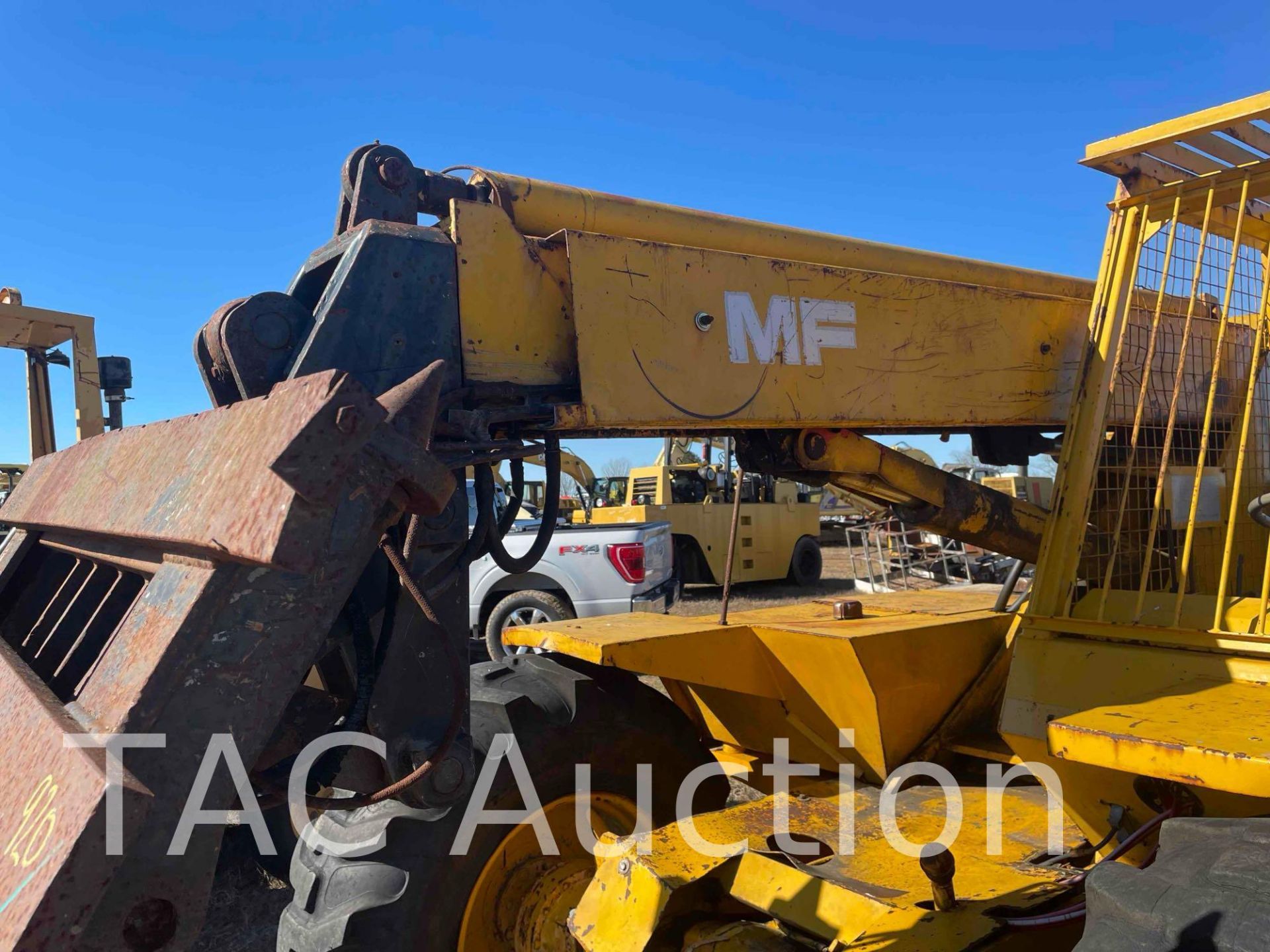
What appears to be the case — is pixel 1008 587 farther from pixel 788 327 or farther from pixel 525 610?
pixel 525 610

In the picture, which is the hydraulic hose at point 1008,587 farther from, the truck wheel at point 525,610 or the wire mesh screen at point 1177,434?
the truck wheel at point 525,610

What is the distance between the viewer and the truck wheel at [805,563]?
16906 mm

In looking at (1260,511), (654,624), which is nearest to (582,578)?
(654,624)

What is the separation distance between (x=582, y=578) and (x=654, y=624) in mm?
5690

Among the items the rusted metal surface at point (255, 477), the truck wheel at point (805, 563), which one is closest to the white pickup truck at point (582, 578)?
the rusted metal surface at point (255, 477)

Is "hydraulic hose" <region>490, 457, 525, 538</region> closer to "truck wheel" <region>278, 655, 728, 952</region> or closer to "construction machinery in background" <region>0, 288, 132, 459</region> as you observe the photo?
"truck wheel" <region>278, 655, 728, 952</region>

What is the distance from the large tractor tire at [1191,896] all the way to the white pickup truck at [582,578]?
7.60 m

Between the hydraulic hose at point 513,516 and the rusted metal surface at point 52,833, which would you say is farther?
the hydraulic hose at point 513,516

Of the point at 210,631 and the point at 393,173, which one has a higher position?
the point at 393,173

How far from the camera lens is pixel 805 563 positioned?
17.1m

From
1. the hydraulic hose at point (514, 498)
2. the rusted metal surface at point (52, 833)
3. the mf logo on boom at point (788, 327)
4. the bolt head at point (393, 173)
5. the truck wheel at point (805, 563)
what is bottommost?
the truck wheel at point (805, 563)

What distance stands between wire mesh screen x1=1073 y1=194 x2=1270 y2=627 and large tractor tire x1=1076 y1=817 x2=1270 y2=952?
2.88 feet

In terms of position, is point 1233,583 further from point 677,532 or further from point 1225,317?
point 677,532

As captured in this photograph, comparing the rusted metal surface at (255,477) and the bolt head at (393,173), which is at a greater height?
the bolt head at (393,173)
